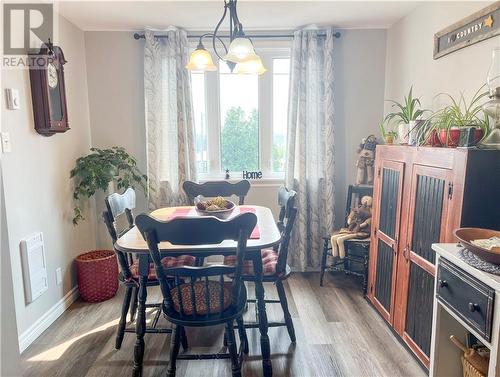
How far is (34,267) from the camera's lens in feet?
7.45

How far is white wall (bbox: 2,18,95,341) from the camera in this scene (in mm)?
2109

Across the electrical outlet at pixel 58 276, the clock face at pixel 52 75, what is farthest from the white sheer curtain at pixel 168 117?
the electrical outlet at pixel 58 276

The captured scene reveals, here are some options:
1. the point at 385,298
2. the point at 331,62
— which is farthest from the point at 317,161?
the point at 385,298

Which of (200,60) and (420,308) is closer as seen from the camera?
(420,308)

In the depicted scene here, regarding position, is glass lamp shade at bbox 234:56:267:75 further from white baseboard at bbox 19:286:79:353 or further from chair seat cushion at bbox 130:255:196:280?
white baseboard at bbox 19:286:79:353

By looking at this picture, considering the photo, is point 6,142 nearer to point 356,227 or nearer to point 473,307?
point 473,307

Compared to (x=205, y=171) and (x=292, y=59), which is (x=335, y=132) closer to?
(x=292, y=59)

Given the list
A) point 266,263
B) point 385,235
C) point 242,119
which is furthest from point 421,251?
point 242,119

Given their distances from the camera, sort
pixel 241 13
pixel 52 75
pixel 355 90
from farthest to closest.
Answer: pixel 355 90
pixel 241 13
pixel 52 75

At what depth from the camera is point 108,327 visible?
2.42 metres

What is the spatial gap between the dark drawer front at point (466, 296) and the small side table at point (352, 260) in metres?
1.34

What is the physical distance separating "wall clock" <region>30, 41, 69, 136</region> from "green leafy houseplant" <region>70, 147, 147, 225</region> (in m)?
0.36

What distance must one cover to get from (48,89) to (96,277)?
4.86 feet

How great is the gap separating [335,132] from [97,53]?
2.33 m
